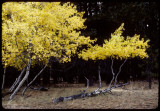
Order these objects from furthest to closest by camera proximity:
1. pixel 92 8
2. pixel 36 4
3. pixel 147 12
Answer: pixel 92 8
pixel 147 12
pixel 36 4

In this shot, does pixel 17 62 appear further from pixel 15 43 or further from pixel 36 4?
pixel 36 4

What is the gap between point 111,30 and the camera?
45.3 ft

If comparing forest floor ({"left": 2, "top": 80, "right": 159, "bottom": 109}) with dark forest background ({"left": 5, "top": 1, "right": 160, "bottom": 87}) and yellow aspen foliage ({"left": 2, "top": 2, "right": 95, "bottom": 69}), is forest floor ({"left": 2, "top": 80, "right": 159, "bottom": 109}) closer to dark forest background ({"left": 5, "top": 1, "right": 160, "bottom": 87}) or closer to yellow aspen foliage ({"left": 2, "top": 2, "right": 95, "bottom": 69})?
yellow aspen foliage ({"left": 2, "top": 2, "right": 95, "bottom": 69})

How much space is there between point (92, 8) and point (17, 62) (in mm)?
9234

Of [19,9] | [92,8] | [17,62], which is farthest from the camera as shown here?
[92,8]

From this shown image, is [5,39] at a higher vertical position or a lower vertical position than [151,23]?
lower

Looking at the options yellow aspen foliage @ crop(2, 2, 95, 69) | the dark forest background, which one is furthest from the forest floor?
the dark forest background

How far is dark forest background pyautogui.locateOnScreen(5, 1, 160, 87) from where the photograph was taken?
12180 millimetres

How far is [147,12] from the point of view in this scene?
1318 centimetres

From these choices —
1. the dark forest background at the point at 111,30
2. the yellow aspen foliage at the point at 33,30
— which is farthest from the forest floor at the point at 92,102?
the dark forest background at the point at 111,30

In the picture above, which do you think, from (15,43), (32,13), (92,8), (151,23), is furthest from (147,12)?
(15,43)

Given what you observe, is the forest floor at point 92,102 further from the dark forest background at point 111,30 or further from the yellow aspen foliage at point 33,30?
the dark forest background at point 111,30

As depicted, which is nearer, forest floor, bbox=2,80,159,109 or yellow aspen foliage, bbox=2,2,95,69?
forest floor, bbox=2,80,159,109

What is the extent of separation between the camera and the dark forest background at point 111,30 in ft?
40.0
